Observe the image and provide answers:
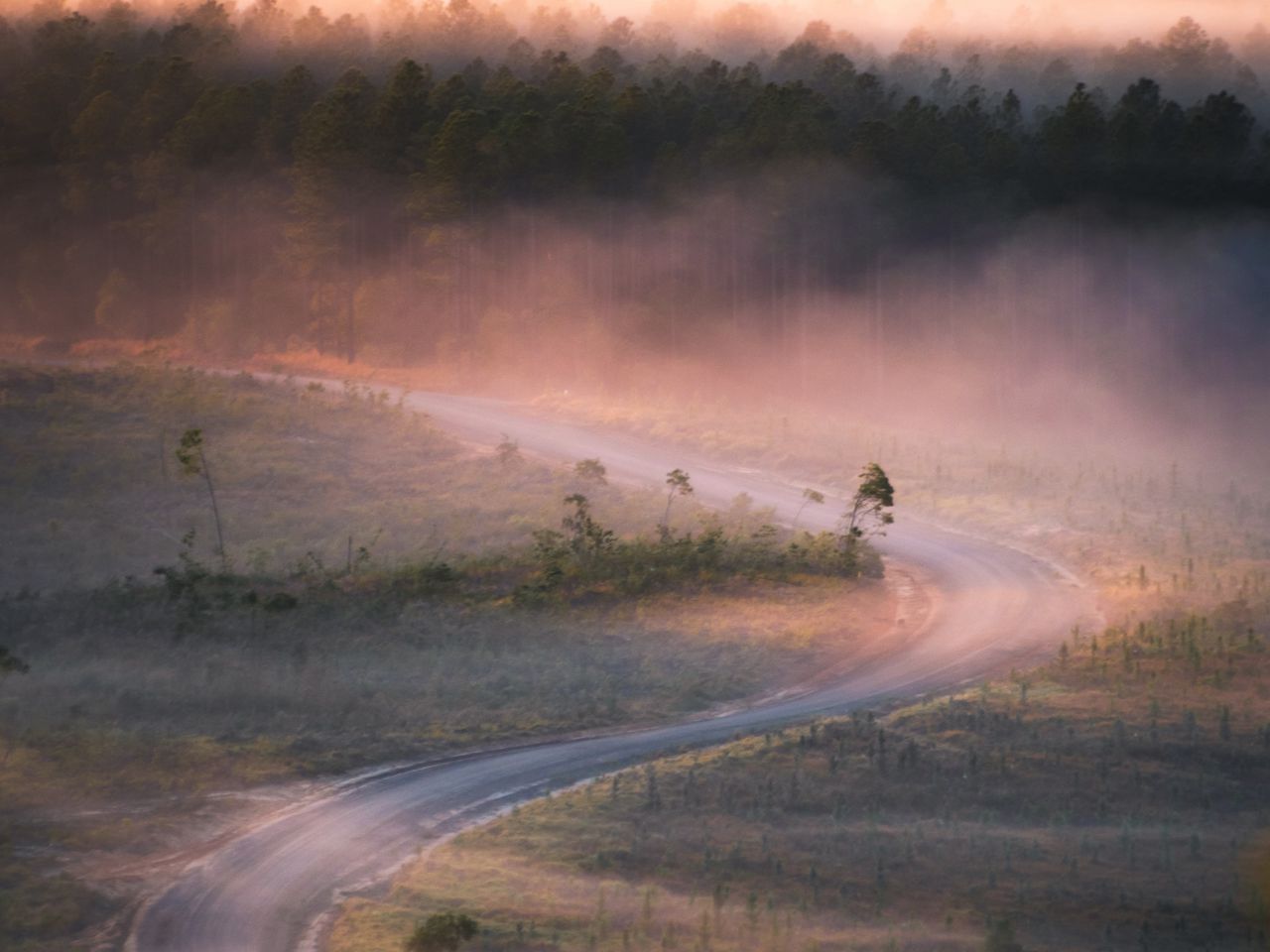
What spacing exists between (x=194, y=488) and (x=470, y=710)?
765 inches

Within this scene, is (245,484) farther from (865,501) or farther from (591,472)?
(865,501)

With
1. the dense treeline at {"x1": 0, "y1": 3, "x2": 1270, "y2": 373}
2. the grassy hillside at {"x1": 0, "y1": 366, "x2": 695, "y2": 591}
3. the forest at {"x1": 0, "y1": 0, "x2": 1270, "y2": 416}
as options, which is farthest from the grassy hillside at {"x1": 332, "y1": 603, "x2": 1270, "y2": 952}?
the dense treeline at {"x1": 0, "y1": 3, "x2": 1270, "y2": 373}

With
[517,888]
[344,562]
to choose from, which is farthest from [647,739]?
[344,562]

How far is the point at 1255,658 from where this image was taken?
24.1m

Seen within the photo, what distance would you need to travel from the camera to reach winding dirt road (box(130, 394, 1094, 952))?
1460cm

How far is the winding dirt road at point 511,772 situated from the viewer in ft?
47.9

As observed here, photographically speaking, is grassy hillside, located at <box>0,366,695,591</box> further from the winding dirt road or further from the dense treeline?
the dense treeline

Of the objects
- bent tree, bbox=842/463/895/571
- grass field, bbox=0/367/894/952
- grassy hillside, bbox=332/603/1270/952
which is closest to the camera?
grassy hillside, bbox=332/603/1270/952

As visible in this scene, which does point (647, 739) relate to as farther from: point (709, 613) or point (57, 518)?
point (57, 518)

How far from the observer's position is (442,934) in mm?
13172

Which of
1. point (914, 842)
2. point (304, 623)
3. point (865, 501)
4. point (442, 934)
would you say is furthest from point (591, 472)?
point (442, 934)

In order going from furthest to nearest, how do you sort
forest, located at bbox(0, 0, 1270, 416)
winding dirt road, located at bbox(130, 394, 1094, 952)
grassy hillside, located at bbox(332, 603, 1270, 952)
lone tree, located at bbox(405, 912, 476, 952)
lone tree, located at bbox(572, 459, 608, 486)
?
forest, located at bbox(0, 0, 1270, 416) < lone tree, located at bbox(572, 459, 608, 486) < winding dirt road, located at bbox(130, 394, 1094, 952) < grassy hillside, located at bbox(332, 603, 1270, 952) < lone tree, located at bbox(405, 912, 476, 952)

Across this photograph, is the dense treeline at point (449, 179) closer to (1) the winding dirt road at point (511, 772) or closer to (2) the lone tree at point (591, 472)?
(2) the lone tree at point (591, 472)

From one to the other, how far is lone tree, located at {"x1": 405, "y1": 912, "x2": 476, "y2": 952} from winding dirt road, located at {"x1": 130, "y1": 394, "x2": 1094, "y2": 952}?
144 cm
